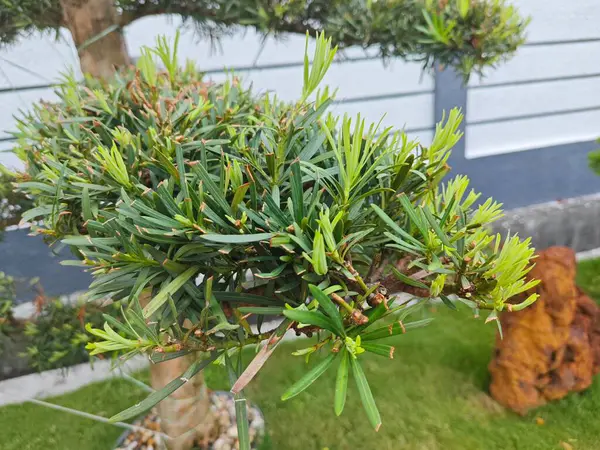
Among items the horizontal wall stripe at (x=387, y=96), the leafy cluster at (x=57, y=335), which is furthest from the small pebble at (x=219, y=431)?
the horizontal wall stripe at (x=387, y=96)

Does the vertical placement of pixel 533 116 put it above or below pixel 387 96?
below

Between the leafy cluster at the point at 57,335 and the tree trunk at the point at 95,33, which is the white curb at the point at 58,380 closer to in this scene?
the leafy cluster at the point at 57,335

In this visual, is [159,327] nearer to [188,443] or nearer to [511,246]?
[511,246]

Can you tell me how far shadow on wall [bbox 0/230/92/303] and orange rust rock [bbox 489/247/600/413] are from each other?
115 centimetres

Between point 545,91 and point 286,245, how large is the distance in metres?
2.21

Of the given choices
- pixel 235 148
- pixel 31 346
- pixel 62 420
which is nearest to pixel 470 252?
pixel 235 148

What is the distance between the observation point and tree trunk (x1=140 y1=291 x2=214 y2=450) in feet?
2.74

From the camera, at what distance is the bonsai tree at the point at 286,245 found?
32 cm

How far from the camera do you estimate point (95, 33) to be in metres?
0.78

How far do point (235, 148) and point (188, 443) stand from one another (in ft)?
2.14

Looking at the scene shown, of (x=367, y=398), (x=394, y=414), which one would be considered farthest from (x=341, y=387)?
(x=394, y=414)

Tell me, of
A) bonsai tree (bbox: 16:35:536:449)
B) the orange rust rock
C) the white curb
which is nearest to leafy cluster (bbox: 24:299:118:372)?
the white curb

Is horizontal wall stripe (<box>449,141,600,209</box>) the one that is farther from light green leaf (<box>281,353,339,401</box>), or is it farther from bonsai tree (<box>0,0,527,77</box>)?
light green leaf (<box>281,353,339,401</box>)

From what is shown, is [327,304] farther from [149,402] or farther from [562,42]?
[562,42]
